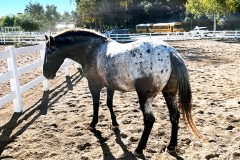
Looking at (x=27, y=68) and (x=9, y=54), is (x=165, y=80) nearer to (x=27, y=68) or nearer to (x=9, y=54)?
(x=9, y=54)

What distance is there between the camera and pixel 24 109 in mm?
5086

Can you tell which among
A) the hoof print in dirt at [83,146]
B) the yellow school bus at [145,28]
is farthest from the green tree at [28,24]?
the hoof print in dirt at [83,146]

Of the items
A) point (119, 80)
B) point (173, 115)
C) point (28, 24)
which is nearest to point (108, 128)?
point (119, 80)

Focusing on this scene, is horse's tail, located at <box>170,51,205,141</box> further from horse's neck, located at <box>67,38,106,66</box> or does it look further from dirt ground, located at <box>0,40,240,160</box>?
horse's neck, located at <box>67,38,106,66</box>

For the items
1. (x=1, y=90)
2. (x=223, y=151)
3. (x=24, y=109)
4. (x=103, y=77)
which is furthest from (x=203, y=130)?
(x=1, y=90)

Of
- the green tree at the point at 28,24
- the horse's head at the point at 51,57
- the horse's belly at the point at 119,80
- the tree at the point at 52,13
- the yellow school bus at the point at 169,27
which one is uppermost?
the tree at the point at 52,13

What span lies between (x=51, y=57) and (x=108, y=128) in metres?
1.54

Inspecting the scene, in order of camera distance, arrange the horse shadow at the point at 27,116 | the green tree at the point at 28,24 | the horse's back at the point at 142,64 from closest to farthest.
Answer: the horse's back at the point at 142,64 < the horse shadow at the point at 27,116 < the green tree at the point at 28,24

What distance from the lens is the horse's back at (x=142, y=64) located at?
2953 mm

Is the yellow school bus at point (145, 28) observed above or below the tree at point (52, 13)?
below

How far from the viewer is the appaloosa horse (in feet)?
9.77

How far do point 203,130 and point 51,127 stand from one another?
2.55m

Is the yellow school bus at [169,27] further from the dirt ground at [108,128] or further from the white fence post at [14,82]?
the white fence post at [14,82]

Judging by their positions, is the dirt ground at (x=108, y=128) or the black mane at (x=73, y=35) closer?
the dirt ground at (x=108, y=128)
